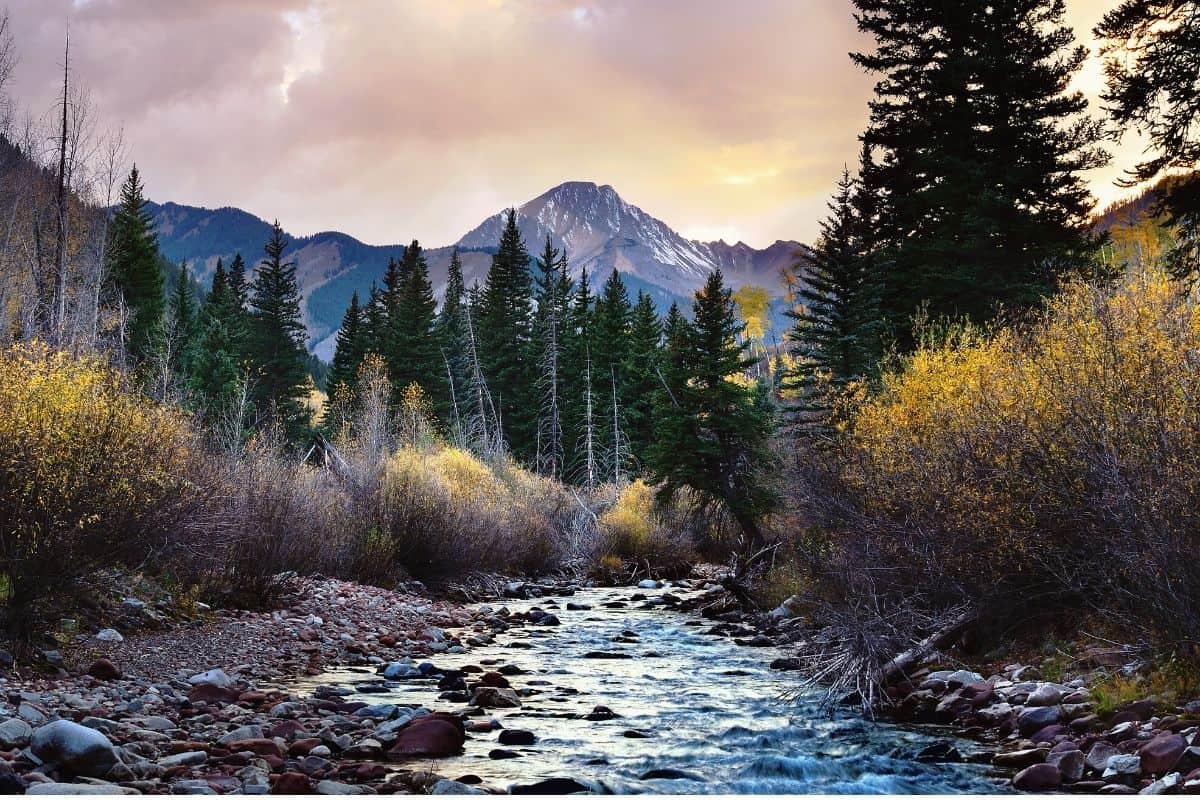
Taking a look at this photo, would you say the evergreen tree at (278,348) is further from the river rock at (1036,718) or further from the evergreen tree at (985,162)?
the river rock at (1036,718)

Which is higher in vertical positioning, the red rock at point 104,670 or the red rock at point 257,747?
the red rock at point 104,670

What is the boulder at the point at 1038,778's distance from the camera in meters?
7.06

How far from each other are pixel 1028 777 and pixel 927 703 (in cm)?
283

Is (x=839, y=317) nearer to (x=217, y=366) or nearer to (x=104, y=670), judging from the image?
(x=104, y=670)

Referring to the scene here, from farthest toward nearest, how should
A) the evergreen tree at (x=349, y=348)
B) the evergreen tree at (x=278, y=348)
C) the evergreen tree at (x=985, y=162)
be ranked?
the evergreen tree at (x=349, y=348), the evergreen tree at (x=278, y=348), the evergreen tree at (x=985, y=162)

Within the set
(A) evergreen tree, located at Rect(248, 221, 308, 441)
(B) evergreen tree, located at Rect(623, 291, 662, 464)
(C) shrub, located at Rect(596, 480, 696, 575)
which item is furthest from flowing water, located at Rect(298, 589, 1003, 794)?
(A) evergreen tree, located at Rect(248, 221, 308, 441)

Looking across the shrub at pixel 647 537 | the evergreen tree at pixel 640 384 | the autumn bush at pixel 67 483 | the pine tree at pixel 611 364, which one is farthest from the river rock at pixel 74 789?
the evergreen tree at pixel 640 384

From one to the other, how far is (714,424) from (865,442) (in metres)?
10.6

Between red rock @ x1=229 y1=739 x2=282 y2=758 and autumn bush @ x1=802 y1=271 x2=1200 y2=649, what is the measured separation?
8237 millimetres

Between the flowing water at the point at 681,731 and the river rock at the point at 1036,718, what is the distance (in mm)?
581

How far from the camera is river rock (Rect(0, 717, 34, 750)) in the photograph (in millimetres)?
5992

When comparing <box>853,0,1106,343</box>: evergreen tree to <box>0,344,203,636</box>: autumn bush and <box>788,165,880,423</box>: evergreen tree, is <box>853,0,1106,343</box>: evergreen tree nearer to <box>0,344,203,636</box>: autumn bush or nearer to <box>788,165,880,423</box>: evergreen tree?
<box>788,165,880,423</box>: evergreen tree

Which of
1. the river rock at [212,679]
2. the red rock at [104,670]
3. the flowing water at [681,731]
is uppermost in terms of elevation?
the red rock at [104,670]

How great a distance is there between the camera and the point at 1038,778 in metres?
7.14
